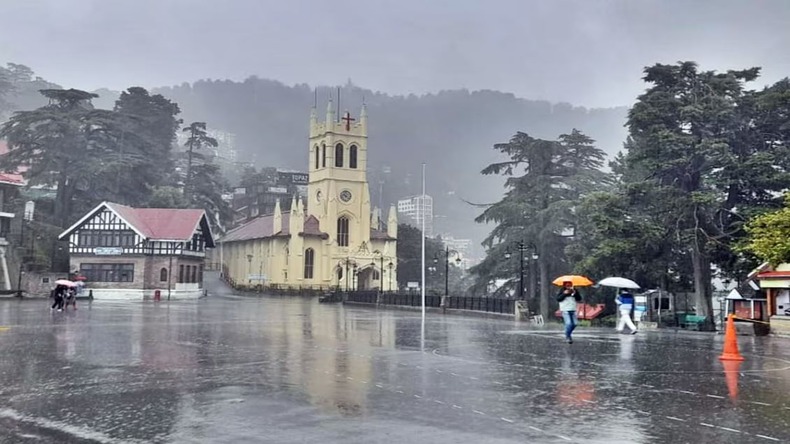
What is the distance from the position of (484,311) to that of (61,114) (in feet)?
174

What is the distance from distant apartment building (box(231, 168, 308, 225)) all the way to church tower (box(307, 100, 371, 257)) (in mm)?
41825

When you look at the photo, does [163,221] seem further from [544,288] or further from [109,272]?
[544,288]

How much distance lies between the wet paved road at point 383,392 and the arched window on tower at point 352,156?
7884 cm

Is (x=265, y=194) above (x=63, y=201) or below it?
above

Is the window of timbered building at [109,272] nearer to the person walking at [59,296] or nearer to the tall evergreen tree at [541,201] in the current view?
the person walking at [59,296]

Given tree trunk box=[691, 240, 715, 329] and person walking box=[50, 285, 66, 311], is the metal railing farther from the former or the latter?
person walking box=[50, 285, 66, 311]

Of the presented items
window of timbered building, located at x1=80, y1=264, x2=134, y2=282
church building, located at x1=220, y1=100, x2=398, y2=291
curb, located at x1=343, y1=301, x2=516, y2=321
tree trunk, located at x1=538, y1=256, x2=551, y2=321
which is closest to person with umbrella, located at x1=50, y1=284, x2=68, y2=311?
curb, located at x1=343, y1=301, x2=516, y2=321

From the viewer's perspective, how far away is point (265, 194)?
141m

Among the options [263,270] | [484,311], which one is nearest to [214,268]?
[263,270]

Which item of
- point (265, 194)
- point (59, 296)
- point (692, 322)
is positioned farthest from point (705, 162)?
point (265, 194)

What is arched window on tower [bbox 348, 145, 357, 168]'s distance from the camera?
95562 millimetres

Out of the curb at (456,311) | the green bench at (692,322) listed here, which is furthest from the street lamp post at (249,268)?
the green bench at (692,322)

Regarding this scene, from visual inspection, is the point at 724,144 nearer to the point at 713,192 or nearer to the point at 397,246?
the point at 713,192

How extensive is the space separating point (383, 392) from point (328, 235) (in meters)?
81.4
